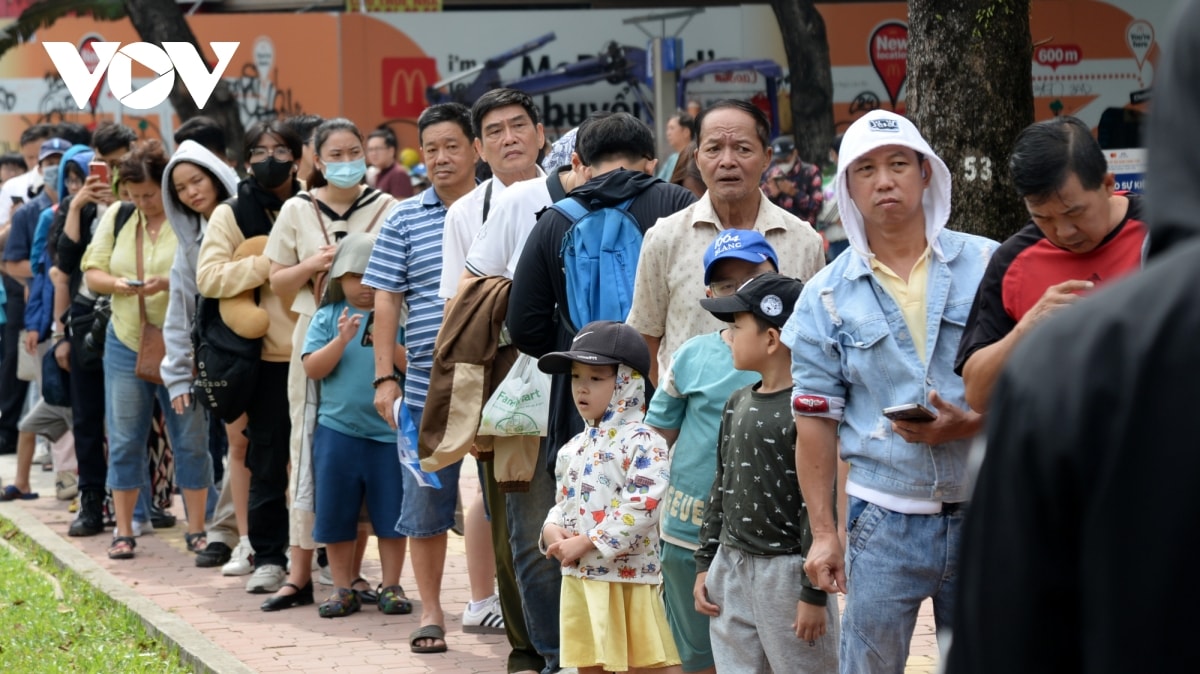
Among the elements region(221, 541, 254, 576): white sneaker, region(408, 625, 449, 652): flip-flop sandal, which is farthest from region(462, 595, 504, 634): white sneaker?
region(221, 541, 254, 576): white sneaker

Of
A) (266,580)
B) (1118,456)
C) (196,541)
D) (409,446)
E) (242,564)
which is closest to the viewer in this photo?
(1118,456)

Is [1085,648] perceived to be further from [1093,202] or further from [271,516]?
[271,516]

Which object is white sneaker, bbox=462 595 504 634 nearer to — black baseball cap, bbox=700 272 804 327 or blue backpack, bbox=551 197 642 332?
blue backpack, bbox=551 197 642 332

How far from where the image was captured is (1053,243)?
3.79 m

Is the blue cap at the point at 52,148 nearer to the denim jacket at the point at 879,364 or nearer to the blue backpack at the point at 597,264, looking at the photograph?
the blue backpack at the point at 597,264

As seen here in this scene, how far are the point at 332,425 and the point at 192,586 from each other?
5.20 ft

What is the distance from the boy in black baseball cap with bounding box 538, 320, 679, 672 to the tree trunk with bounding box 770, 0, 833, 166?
584 inches

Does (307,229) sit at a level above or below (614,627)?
above

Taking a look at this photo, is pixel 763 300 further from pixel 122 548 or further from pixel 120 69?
pixel 120 69

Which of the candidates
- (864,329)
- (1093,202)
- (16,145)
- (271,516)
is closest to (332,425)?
(271,516)

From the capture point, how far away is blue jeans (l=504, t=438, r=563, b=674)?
600 cm

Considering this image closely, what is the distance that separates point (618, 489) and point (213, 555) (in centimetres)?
458

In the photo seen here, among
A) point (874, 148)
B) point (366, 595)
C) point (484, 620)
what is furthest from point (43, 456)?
point (874, 148)

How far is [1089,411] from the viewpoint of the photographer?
1225 millimetres
